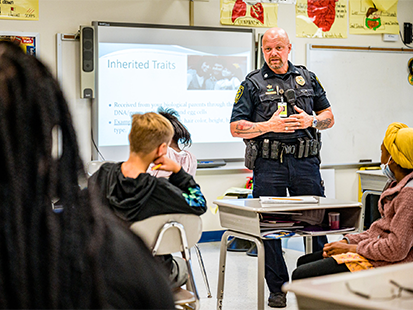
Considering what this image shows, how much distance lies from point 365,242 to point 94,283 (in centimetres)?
192

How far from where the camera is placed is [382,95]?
555cm

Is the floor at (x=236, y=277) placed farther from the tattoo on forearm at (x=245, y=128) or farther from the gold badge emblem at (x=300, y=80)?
the gold badge emblem at (x=300, y=80)

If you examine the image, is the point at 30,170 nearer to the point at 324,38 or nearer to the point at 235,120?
the point at 235,120

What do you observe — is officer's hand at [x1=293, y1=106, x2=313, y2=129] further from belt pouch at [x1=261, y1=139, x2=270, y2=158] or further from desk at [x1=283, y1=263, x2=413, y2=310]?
desk at [x1=283, y1=263, x2=413, y2=310]

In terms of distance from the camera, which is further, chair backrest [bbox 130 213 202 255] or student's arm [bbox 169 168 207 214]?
student's arm [bbox 169 168 207 214]

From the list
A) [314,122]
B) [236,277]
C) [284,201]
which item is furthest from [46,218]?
[236,277]

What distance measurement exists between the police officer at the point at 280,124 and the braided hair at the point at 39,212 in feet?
9.00

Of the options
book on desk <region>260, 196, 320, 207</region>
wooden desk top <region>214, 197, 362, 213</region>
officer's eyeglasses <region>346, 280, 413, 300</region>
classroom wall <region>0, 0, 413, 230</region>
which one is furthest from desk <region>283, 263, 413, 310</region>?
classroom wall <region>0, 0, 413, 230</region>

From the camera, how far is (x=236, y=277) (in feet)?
12.3

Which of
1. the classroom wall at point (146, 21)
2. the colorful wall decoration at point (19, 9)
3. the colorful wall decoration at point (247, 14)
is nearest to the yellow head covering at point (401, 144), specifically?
the classroom wall at point (146, 21)

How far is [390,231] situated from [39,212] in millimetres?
1877

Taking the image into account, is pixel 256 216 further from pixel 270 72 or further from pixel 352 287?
pixel 352 287

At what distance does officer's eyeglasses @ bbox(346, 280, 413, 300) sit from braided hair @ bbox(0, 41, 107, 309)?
59 centimetres

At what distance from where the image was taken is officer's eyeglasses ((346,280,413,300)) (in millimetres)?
890
